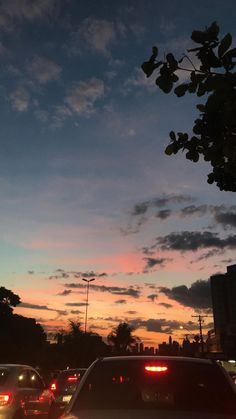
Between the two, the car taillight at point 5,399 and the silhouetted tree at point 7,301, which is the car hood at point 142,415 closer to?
the car taillight at point 5,399

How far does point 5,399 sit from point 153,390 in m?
6.31

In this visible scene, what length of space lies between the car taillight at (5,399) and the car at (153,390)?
18.5 ft

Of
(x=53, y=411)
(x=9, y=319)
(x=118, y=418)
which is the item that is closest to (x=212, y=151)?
(x=118, y=418)

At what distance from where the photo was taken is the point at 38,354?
207 ft

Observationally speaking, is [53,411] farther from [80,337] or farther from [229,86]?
[80,337]

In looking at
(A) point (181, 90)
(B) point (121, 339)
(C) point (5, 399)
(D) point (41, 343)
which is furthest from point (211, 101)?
(B) point (121, 339)

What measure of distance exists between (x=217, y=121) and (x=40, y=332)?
70.1 meters

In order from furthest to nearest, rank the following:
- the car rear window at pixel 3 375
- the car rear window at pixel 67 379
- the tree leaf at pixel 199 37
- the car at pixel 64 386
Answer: the car rear window at pixel 67 379, the car at pixel 64 386, the car rear window at pixel 3 375, the tree leaf at pixel 199 37

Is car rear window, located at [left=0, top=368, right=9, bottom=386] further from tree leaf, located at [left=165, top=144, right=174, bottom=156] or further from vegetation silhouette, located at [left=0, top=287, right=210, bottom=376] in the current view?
vegetation silhouette, located at [left=0, top=287, right=210, bottom=376]

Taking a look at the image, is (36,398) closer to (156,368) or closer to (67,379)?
(67,379)

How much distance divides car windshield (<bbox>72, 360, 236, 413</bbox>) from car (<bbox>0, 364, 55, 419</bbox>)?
19.1 feet

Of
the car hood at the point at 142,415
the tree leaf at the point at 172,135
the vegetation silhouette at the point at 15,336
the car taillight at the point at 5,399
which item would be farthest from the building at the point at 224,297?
the car hood at the point at 142,415

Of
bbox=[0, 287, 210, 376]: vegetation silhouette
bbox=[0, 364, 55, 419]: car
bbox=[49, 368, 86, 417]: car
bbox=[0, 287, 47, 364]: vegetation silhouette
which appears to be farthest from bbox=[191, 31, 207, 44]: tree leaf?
bbox=[0, 287, 47, 364]: vegetation silhouette

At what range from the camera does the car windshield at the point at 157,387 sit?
4005mm
